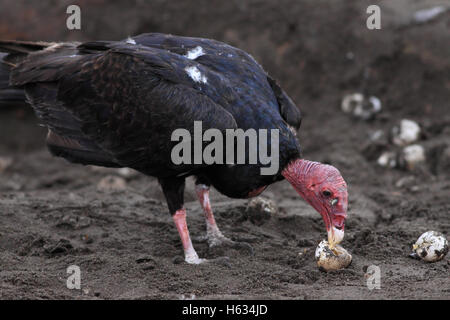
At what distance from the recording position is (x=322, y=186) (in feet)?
14.8

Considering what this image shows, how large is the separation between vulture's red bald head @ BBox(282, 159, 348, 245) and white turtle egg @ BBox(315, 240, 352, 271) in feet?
0.36

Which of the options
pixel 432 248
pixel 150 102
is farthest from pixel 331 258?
pixel 150 102

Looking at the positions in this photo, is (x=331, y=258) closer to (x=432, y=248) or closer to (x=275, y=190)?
(x=432, y=248)

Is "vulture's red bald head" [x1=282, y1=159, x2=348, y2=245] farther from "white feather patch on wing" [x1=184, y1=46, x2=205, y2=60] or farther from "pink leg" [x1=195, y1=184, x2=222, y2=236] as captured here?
"white feather patch on wing" [x1=184, y1=46, x2=205, y2=60]

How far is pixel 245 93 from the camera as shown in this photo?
188 inches

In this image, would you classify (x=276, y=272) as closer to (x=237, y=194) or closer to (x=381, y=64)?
(x=237, y=194)

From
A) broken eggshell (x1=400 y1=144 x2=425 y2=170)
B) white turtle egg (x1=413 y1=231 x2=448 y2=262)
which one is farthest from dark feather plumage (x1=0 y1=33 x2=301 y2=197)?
broken eggshell (x1=400 y1=144 x2=425 y2=170)

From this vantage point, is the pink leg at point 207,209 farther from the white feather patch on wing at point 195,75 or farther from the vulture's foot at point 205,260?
the white feather patch on wing at point 195,75

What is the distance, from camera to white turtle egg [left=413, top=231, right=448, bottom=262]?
4.62 metres

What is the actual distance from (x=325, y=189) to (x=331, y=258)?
469 mm

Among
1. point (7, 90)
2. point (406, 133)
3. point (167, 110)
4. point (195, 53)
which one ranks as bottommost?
point (406, 133)

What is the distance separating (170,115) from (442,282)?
2069 millimetres

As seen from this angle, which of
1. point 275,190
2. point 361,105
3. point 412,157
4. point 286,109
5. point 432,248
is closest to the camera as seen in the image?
point 432,248
